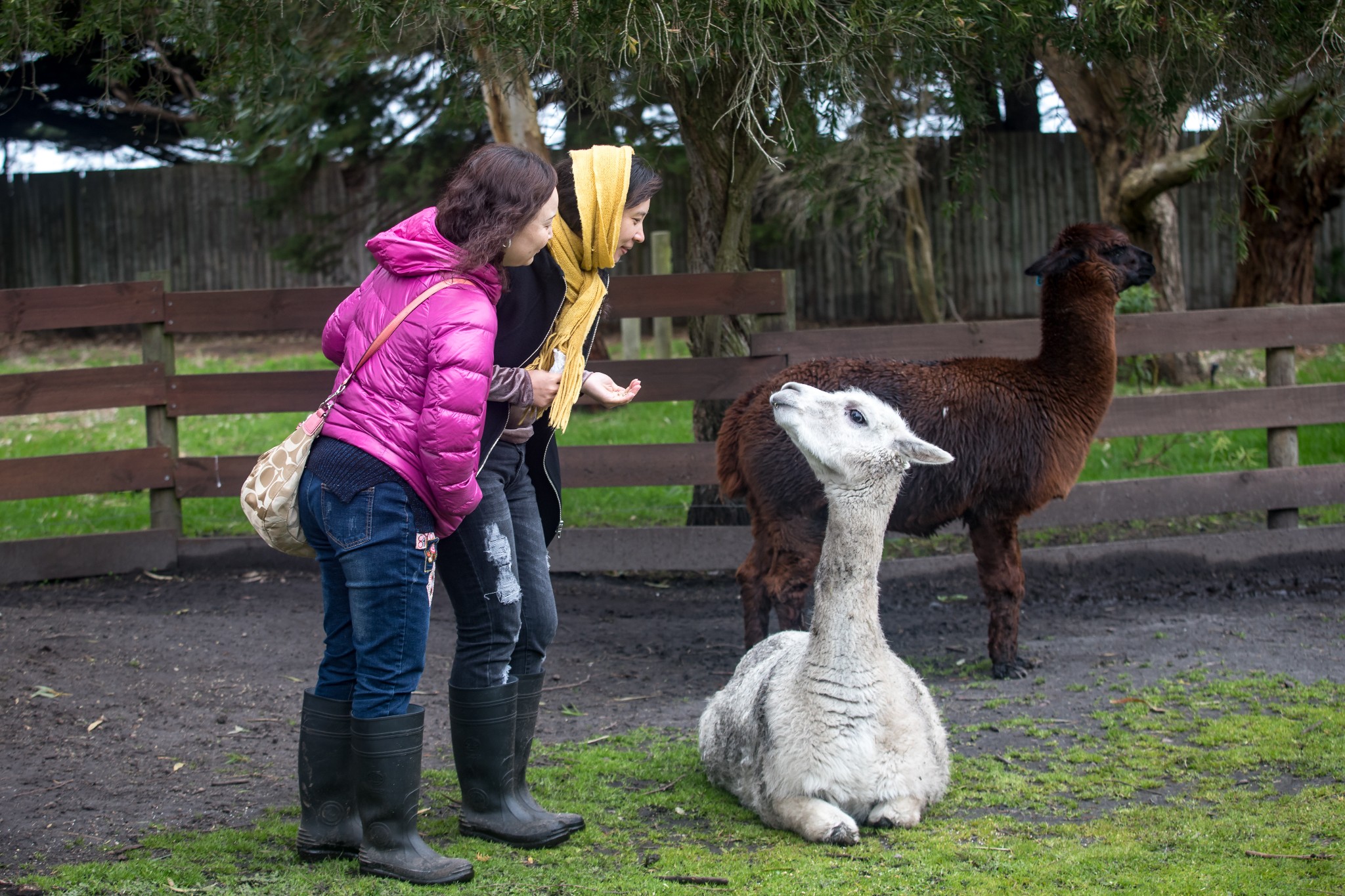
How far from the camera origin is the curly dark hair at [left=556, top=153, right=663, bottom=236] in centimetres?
345

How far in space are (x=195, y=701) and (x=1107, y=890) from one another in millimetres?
3568

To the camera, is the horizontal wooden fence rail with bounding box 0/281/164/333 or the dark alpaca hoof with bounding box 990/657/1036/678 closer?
the dark alpaca hoof with bounding box 990/657/1036/678

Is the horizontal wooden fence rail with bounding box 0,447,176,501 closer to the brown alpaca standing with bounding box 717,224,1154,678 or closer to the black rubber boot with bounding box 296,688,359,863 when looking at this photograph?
the brown alpaca standing with bounding box 717,224,1154,678

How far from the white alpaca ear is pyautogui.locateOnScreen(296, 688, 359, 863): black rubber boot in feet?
5.85

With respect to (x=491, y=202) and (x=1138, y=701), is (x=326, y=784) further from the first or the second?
(x=1138, y=701)

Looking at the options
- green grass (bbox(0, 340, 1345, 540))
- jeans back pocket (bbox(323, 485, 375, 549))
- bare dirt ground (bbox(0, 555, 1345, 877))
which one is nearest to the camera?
jeans back pocket (bbox(323, 485, 375, 549))

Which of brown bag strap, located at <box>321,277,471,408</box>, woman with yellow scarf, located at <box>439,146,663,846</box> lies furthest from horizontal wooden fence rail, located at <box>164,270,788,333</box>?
brown bag strap, located at <box>321,277,471,408</box>

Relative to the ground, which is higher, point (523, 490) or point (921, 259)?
point (921, 259)

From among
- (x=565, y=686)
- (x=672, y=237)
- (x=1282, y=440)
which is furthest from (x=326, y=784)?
(x=672, y=237)

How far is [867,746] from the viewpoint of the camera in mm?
3641

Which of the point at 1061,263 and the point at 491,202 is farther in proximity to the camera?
the point at 1061,263

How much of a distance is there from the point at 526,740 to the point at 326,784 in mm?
601

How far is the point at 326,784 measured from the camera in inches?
132

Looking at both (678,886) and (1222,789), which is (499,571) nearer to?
(678,886)
